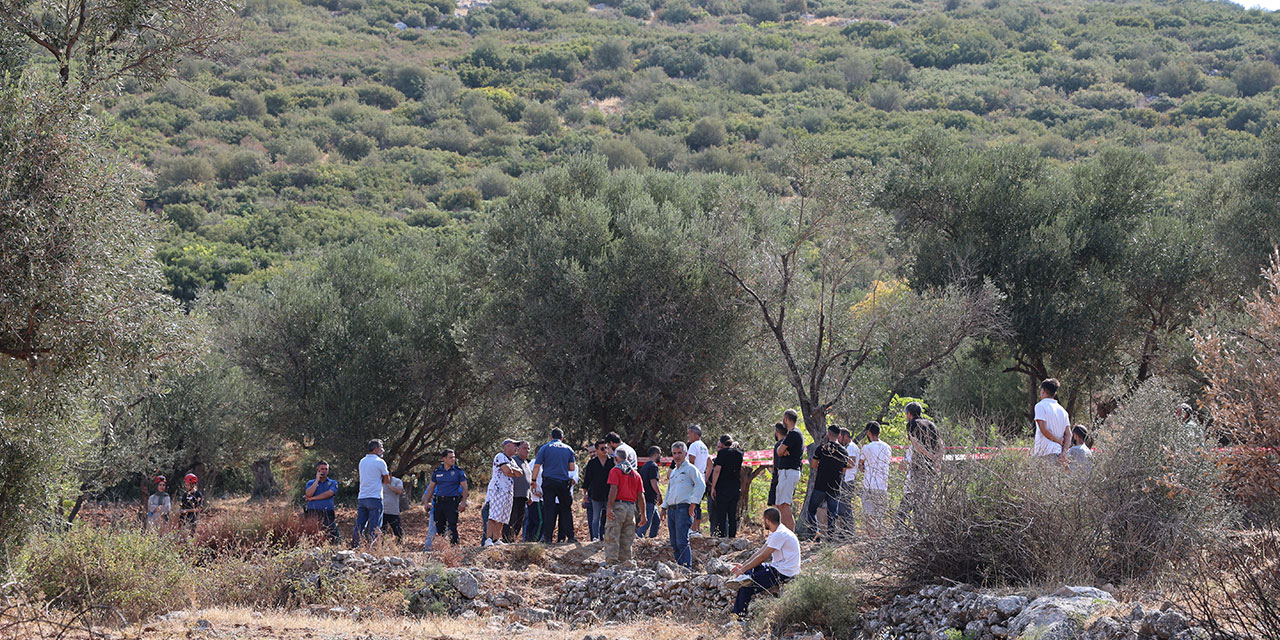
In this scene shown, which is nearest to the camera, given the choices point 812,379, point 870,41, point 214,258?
point 812,379

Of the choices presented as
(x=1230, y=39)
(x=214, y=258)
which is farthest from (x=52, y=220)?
(x=1230, y=39)

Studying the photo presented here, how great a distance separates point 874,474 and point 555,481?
196 inches

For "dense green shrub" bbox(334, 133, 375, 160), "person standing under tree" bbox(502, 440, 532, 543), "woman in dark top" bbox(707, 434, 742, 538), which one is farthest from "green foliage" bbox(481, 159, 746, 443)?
"dense green shrub" bbox(334, 133, 375, 160)

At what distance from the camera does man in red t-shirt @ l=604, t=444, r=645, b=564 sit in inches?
538

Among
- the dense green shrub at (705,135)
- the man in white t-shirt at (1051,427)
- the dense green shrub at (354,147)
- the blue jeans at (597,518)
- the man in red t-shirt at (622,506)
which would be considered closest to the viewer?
the man in white t-shirt at (1051,427)

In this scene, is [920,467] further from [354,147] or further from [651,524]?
[354,147]

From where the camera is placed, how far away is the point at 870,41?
8931 cm

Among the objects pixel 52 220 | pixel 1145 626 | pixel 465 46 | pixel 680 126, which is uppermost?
pixel 465 46

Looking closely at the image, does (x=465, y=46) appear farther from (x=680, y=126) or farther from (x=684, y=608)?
(x=684, y=608)

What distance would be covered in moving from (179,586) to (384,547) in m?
3.19

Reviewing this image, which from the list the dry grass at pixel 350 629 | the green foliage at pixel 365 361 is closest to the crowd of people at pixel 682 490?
the dry grass at pixel 350 629

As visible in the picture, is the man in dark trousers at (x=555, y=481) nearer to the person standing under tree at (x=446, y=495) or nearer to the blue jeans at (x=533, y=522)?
the blue jeans at (x=533, y=522)

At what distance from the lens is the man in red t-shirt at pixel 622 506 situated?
1366 centimetres

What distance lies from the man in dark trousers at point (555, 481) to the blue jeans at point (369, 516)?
2.36 m
